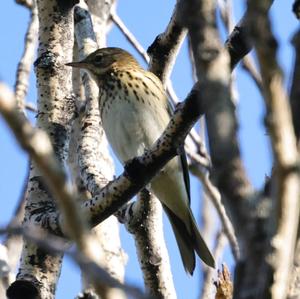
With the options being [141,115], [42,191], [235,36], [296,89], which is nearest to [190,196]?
[141,115]

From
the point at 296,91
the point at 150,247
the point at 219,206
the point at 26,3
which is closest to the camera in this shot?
the point at 296,91

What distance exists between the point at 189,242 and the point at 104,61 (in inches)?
60.1

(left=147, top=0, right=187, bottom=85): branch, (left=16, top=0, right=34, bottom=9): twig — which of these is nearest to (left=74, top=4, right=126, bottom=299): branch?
(left=147, top=0, right=187, bottom=85): branch

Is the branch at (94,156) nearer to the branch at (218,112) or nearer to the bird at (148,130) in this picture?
the bird at (148,130)

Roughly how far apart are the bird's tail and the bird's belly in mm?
439

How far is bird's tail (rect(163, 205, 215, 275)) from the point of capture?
16.2ft

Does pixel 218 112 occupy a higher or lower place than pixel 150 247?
lower

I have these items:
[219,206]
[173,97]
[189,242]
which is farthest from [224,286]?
[173,97]

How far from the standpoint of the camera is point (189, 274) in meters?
5.02

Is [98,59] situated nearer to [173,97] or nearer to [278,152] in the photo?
[173,97]

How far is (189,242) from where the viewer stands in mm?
5297

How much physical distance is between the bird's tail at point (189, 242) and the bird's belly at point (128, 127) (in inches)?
17.3

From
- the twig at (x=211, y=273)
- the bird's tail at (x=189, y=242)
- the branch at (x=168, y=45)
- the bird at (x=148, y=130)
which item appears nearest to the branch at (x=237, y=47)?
the branch at (x=168, y=45)

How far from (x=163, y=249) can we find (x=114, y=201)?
862 mm
